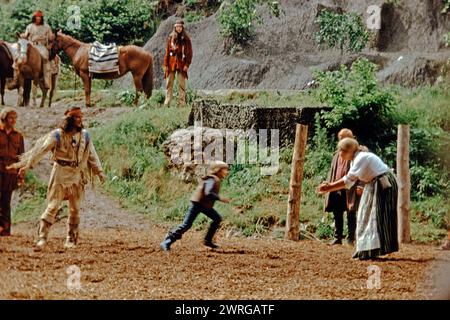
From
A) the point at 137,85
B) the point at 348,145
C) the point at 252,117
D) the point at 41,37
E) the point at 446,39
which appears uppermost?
the point at 446,39

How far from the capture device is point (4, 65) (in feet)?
26.1

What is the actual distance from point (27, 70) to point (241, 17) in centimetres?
215

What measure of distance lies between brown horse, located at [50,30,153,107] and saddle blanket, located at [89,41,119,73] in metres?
0.04

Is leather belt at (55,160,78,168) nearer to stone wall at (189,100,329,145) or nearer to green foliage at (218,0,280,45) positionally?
stone wall at (189,100,329,145)

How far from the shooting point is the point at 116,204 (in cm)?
762

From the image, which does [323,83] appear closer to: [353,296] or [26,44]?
[26,44]

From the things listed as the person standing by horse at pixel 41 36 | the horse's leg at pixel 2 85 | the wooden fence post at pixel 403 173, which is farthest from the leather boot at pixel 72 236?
the wooden fence post at pixel 403 173

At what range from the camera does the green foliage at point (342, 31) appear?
9.20 meters

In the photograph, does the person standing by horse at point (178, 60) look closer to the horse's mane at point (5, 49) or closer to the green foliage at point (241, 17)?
the green foliage at point (241, 17)

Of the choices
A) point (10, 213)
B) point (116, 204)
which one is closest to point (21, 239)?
point (10, 213)

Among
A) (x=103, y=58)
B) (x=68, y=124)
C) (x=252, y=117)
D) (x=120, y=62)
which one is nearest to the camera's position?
(x=68, y=124)

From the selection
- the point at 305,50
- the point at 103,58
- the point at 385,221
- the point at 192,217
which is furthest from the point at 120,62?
the point at 385,221

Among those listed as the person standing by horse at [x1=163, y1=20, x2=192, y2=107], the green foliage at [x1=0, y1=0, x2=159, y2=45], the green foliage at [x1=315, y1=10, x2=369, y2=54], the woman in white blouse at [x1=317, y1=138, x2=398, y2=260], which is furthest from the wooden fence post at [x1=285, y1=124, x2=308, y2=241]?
the green foliage at [x1=0, y1=0, x2=159, y2=45]

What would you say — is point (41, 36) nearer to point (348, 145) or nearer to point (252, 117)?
point (252, 117)
